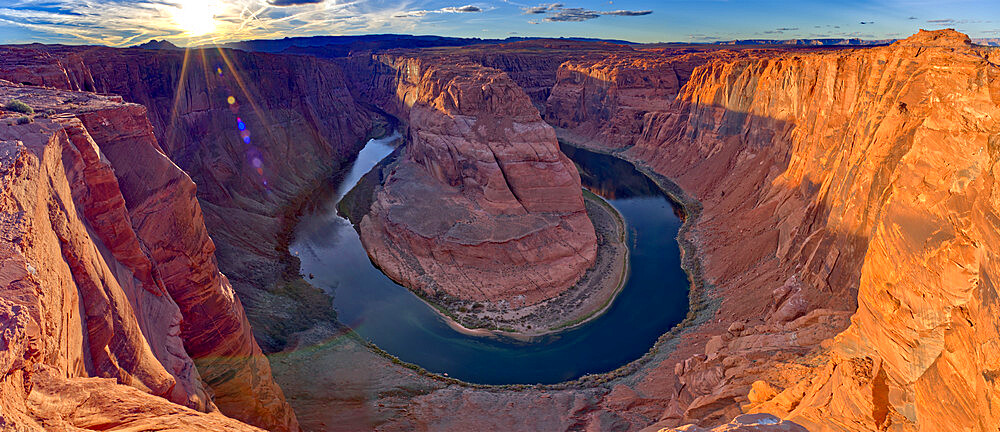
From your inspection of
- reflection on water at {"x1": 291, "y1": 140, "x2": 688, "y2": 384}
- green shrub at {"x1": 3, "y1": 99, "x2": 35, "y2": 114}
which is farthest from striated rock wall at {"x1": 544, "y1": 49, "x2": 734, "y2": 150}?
green shrub at {"x1": 3, "y1": 99, "x2": 35, "y2": 114}

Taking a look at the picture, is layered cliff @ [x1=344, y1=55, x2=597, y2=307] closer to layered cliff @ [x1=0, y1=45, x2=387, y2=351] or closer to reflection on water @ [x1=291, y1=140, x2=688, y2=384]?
reflection on water @ [x1=291, y1=140, x2=688, y2=384]

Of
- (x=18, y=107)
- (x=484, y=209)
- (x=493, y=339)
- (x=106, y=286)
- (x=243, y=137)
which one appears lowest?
(x=493, y=339)

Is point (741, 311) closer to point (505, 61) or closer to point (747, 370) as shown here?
point (747, 370)

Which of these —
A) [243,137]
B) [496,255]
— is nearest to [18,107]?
[496,255]

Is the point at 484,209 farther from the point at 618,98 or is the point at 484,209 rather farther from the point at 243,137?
the point at 618,98

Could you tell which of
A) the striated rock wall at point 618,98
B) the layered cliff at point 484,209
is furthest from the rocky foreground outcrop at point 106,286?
the striated rock wall at point 618,98

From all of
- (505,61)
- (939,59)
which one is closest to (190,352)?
(939,59)
